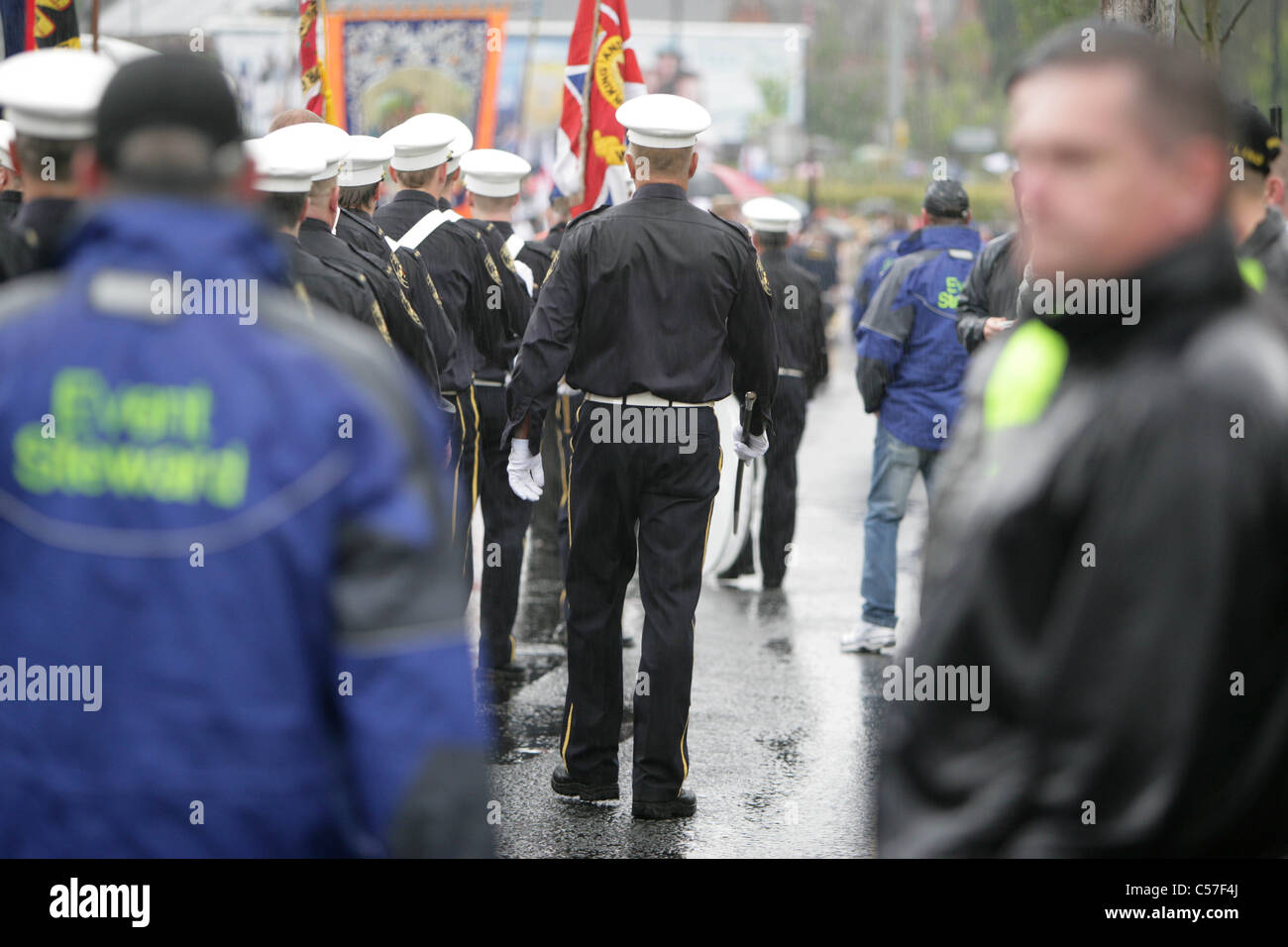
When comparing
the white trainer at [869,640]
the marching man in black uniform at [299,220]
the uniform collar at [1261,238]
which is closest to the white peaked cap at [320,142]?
the marching man in black uniform at [299,220]

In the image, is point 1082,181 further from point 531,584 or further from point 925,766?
point 531,584

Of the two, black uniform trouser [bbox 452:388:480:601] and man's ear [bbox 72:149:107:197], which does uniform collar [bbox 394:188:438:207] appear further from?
man's ear [bbox 72:149:107:197]

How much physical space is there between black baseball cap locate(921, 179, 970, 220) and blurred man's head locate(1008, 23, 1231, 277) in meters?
6.32

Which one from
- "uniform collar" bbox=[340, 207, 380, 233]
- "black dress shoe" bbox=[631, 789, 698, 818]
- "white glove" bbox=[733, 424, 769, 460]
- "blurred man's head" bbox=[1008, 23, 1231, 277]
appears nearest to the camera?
"blurred man's head" bbox=[1008, 23, 1231, 277]

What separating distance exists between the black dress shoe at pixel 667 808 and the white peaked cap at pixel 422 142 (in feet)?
10.8

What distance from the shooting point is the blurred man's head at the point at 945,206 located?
26.5 feet

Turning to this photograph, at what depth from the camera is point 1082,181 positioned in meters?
1.78

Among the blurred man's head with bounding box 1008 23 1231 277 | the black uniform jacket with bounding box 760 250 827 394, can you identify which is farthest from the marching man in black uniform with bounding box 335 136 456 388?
the blurred man's head with bounding box 1008 23 1231 277

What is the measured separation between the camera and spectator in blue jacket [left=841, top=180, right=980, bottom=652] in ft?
25.9

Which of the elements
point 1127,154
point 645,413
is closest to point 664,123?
point 645,413

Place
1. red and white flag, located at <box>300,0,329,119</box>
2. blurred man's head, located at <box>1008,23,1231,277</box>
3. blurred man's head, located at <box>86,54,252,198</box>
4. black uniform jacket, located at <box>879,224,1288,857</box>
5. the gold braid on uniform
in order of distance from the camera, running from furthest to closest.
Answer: red and white flag, located at <box>300,0,329,119</box>, the gold braid on uniform, blurred man's head, located at <box>86,54,252,198</box>, blurred man's head, located at <box>1008,23,1231,277</box>, black uniform jacket, located at <box>879,224,1288,857</box>

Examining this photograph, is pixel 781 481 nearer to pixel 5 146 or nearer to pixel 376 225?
pixel 376 225
